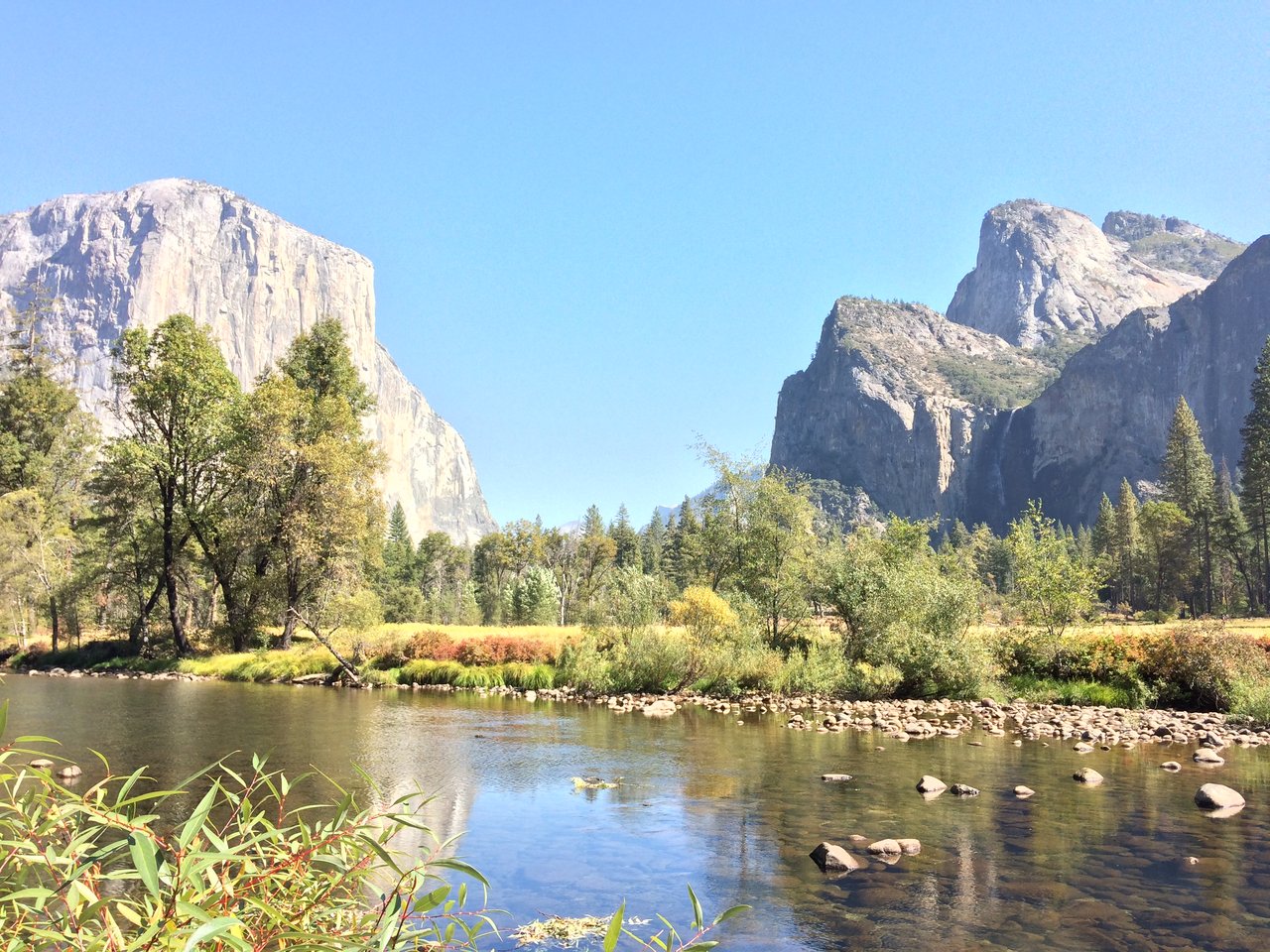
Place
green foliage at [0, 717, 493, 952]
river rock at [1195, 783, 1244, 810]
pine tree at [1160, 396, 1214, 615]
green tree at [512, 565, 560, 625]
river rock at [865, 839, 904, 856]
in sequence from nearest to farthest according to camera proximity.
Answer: green foliage at [0, 717, 493, 952] < river rock at [865, 839, 904, 856] < river rock at [1195, 783, 1244, 810] < green tree at [512, 565, 560, 625] < pine tree at [1160, 396, 1214, 615]

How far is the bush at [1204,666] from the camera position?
27.0 m

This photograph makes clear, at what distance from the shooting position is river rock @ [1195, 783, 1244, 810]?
14.6 metres

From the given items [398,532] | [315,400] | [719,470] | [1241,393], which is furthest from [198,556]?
[1241,393]

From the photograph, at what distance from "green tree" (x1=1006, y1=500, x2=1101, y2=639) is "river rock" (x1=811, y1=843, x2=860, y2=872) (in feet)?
83.0

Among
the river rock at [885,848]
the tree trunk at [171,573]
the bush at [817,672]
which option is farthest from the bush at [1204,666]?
the tree trunk at [171,573]

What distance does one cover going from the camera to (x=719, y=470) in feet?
149

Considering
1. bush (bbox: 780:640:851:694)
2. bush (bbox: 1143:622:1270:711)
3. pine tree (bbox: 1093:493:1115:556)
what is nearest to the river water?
bush (bbox: 1143:622:1270:711)

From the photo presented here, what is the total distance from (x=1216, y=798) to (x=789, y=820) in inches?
313

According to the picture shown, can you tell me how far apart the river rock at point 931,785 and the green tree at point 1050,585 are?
19668 millimetres

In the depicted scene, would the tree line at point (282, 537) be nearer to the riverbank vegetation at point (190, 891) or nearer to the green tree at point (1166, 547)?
the riverbank vegetation at point (190, 891)

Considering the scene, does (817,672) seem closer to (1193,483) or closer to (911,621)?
(911,621)

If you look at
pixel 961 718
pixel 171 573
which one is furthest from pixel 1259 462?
pixel 171 573

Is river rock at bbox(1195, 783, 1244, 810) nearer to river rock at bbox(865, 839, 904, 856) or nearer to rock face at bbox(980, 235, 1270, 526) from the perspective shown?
river rock at bbox(865, 839, 904, 856)

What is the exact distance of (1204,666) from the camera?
27891 mm
